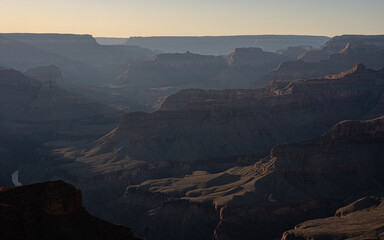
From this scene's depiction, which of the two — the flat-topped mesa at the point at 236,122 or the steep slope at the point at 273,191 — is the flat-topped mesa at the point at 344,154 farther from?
the flat-topped mesa at the point at 236,122

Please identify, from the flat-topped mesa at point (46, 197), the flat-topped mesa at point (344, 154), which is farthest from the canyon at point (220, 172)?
the flat-topped mesa at point (344, 154)

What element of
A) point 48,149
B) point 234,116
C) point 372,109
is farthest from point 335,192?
point 48,149

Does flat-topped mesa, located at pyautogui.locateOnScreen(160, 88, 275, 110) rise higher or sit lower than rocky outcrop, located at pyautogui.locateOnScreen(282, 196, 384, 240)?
higher

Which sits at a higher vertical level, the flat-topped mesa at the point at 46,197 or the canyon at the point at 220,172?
the flat-topped mesa at the point at 46,197

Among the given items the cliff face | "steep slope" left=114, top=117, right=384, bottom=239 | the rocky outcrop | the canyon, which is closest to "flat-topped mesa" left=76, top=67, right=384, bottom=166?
the canyon

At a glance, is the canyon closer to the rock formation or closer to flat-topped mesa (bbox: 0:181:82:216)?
flat-topped mesa (bbox: 0:181:82:216)

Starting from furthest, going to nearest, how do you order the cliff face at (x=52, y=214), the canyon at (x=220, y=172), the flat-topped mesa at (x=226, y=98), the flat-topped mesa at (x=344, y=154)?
the flat-topped mesa at (x=226, y=98) → the flat-topped mesa at (x=344, y=154) → the canyon at (x=220, y=172) → the cliff face at (x=52, y=214)
